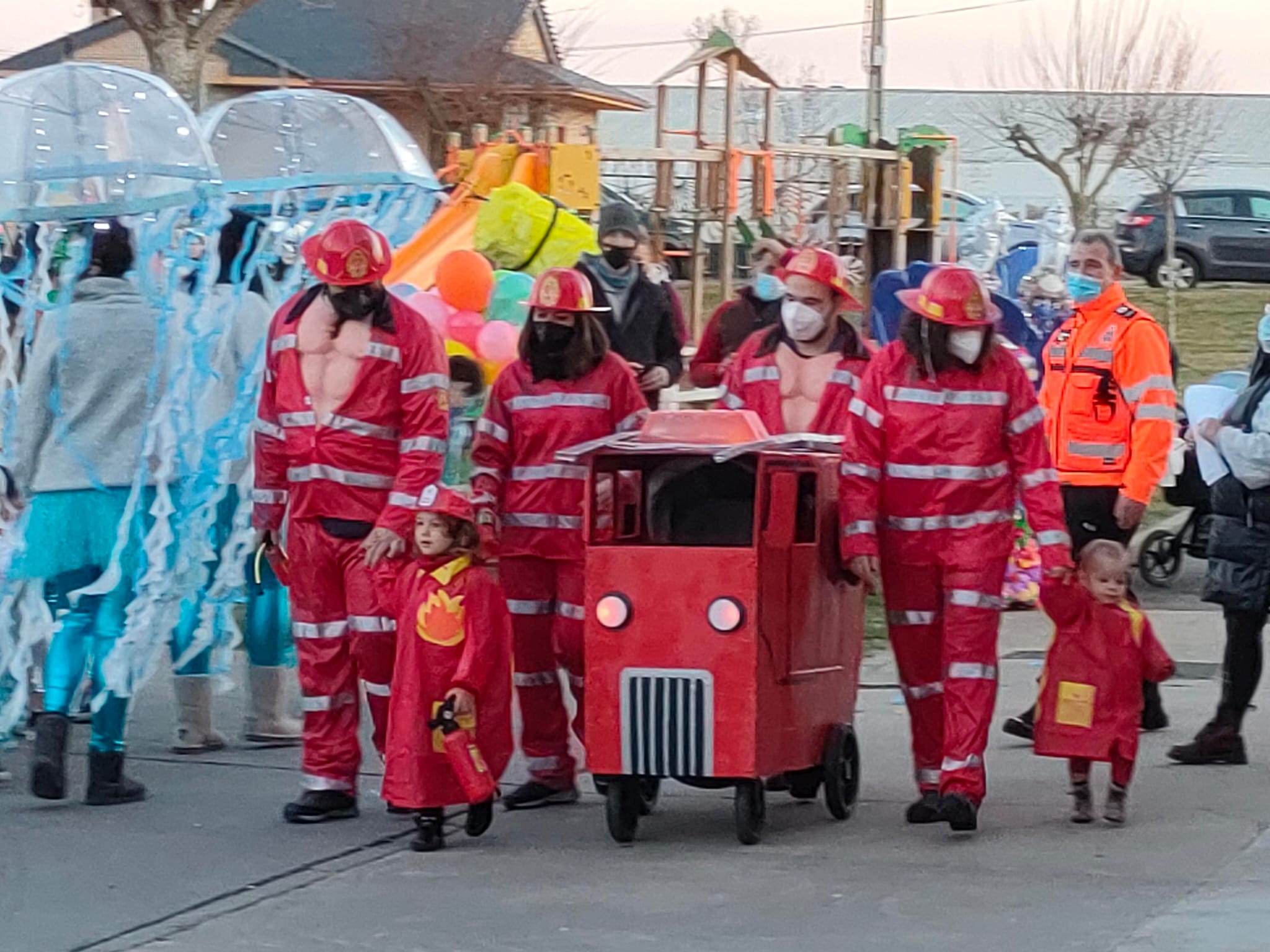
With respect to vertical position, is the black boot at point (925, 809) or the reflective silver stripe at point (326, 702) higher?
the reflective silver stripe at point (326, 702)

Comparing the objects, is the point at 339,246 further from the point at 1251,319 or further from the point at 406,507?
the point at 1251,319

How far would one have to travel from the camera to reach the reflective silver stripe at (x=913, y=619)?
6.80 metres

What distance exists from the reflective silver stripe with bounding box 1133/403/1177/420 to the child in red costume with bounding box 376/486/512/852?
278 centimetres

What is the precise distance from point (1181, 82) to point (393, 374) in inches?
1242

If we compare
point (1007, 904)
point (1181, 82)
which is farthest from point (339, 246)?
point (1181, 82)

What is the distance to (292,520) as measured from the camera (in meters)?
6.93

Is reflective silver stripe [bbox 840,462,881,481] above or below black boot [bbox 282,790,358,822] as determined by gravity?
above

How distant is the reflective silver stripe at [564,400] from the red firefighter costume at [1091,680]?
5.01ft

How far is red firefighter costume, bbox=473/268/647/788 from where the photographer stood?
7070 millimetres

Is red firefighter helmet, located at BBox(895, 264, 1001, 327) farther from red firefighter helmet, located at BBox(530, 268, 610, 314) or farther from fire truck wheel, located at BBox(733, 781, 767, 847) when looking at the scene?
fire truck wheel, located at BBox(733, 781, 767, 847)

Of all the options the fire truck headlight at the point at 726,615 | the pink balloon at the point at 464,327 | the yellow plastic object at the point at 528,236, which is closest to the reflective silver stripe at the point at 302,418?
the fire truck headlight at the point at 726,615

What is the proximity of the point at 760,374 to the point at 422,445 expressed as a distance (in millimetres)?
1361

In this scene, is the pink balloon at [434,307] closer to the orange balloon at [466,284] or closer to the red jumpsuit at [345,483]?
the orange balloon at [466,284]

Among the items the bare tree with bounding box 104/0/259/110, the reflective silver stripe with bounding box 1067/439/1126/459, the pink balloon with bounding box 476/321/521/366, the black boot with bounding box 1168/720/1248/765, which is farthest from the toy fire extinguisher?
the bare tree with bounding box 104/0/259/110
